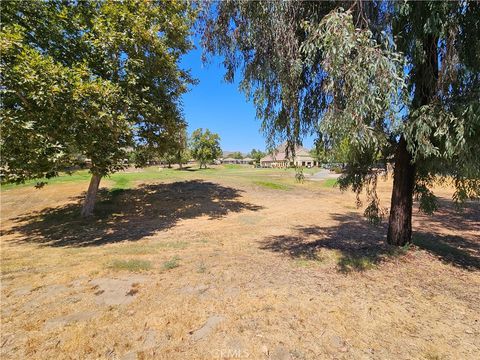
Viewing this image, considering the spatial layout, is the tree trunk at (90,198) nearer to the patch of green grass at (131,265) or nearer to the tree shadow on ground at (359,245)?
the patch of green grass at (131,265)

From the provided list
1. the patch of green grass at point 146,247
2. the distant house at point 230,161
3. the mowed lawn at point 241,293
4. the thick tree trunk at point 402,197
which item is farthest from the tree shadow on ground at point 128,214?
the distant house at point 230,161

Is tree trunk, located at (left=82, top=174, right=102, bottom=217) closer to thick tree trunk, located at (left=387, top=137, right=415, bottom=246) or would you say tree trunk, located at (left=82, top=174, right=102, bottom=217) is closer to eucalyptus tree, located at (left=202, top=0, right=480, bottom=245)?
eucalyptus tree, located at (left=202, top=0, right=480, bottom=245)

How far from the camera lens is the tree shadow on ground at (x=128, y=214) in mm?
9805

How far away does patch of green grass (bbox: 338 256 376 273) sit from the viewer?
18.4 ft

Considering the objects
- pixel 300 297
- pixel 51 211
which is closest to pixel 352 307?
pixel 300 297

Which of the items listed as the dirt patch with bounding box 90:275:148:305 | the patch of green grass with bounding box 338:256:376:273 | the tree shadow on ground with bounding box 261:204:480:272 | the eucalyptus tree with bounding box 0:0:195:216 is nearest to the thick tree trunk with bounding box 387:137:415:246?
the tree shadow on ground with bounding box 261:204:480:272

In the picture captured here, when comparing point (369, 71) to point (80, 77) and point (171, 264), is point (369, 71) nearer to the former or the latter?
point (171, 264)

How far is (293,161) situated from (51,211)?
13874 millimetres

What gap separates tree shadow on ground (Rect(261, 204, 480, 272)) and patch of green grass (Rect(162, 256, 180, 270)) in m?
2.53

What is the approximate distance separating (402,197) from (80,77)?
1032 centimetres

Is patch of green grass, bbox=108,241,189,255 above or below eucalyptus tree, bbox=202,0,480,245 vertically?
below

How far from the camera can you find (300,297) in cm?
430

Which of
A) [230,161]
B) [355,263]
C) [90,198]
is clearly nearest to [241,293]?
[355,263]

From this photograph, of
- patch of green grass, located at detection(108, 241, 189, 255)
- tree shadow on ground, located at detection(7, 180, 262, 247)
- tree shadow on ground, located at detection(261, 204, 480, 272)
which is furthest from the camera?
tree shadow on ground, located at detection(7, 180, 262, 247)
